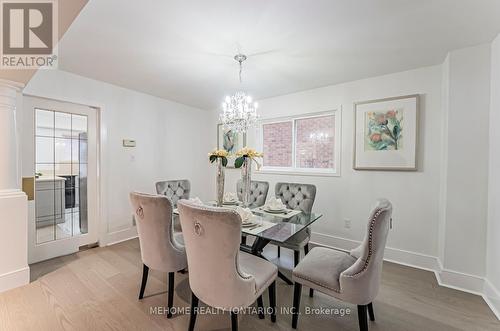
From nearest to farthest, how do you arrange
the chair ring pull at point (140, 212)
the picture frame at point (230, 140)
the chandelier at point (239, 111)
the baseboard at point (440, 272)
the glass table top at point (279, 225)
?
the glass table top at point (279, 225), the chair ring pull at point (140, 212), the baseboard at point (440, 272), the chandelier at point (239, 111), the picture frame at point (230, 140)

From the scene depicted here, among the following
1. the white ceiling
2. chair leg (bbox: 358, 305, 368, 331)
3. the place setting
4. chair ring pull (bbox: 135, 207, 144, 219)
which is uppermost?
the white ceiling

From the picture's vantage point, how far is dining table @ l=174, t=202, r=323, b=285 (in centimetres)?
185

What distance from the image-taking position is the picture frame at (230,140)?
14.7 feet

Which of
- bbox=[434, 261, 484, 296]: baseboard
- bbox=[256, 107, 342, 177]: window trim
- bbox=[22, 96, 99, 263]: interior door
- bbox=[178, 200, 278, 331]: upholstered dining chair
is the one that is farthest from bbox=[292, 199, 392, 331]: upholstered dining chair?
bbox=[22, 96, 99, 263]: interior door

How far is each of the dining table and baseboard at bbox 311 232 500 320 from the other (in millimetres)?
1251

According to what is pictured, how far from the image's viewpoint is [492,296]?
2031 mm

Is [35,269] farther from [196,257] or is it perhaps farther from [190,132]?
[190,132]

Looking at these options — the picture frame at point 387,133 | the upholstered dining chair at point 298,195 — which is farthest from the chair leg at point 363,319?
the picture frame at point 387,133

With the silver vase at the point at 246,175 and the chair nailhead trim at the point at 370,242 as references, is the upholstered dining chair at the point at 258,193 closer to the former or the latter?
the silver vase at the point at 246,175

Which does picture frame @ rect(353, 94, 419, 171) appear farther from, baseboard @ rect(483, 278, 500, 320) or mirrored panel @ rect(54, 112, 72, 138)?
mirrored panel @ rect(54, 112, 72, 138)

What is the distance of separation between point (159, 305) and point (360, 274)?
1.75 metres

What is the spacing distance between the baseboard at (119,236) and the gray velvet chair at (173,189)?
3.82ft

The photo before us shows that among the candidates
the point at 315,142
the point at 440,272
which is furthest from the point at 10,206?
the point at 440,272

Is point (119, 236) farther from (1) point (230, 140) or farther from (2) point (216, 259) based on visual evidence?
(2) point (216, 259)
